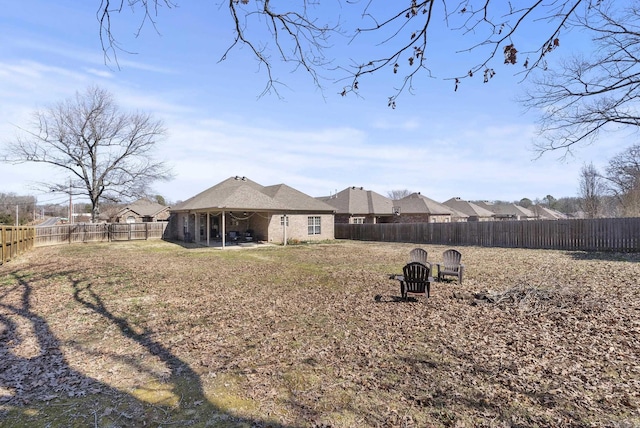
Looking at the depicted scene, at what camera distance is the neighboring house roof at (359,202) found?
1433 inches

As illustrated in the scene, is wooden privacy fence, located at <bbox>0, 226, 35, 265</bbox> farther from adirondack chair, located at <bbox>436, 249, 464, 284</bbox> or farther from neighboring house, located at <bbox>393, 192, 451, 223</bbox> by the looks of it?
neighboring house, located at <bbox>393, 192, 451, 223</bbox>

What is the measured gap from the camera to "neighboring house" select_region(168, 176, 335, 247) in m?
26.2

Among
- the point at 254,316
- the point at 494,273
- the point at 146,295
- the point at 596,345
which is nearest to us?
the point at 596,345

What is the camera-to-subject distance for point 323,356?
516 centimetres

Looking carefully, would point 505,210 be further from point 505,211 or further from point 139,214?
point 139,214

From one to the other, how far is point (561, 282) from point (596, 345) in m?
5.31

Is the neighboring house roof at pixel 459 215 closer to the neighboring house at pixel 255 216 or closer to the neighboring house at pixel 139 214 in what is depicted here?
the neighboring house at pixel 255 216

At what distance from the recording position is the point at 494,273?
11859mm

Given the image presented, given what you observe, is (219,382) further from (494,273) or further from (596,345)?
(494,273)

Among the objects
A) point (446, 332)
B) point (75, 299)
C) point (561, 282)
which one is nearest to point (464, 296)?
point (446, 332)

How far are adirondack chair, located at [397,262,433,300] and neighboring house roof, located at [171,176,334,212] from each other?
1694 cm

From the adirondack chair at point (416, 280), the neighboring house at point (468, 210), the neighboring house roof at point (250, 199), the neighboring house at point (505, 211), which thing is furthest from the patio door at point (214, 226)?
the neighboring house at point (505, 211)

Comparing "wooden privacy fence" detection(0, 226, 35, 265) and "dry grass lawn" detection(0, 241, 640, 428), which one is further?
"wooden privacy fence" detection(0, 226, 35, 265)

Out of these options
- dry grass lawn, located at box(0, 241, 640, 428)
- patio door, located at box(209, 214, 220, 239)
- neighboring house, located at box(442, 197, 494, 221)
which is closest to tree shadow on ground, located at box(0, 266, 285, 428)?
dry grass lawn, located at box(0, 241, 640, 428)
